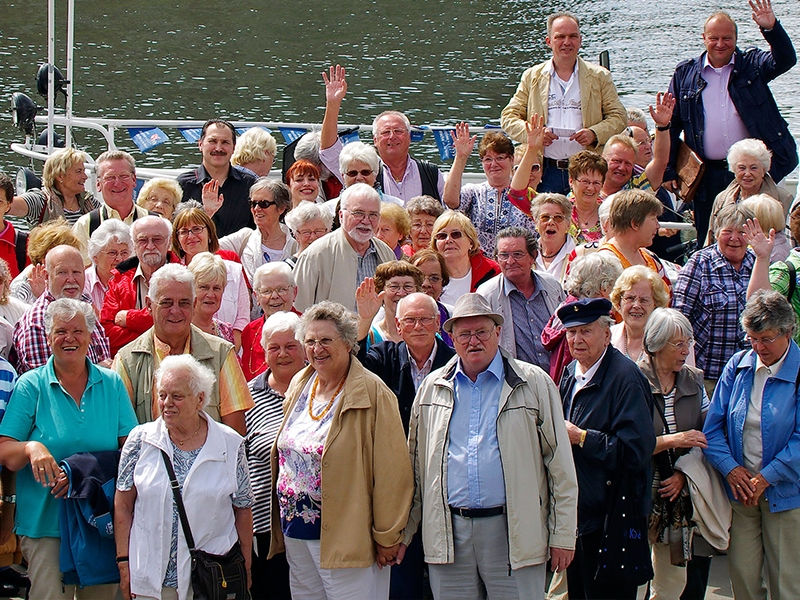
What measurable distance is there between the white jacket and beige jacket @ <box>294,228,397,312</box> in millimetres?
1834

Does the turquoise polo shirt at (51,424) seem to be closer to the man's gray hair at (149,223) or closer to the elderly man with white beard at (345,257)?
the man's gray hair at (149,223)

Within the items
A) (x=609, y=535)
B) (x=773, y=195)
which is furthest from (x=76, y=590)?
(x=773, y=195)

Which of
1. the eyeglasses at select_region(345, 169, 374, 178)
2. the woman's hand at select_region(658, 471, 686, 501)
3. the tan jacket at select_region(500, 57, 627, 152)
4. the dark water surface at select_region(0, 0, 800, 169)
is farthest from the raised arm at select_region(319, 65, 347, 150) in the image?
the dark water surface at select_region(0, 0, 800, 169)

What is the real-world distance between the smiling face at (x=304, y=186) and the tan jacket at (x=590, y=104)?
2013 mm

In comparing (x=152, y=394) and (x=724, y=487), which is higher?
(x=152, y=394)

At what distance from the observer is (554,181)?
29.6 ft

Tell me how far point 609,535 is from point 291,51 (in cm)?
2887

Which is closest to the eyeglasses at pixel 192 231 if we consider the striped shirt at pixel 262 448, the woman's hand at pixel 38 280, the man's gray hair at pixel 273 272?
the man's gray hair at pixel 273 272

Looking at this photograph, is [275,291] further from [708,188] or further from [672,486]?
[708,188]

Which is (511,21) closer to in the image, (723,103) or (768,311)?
(723,103)

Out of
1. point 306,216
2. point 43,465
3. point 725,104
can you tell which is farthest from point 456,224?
point 725,104

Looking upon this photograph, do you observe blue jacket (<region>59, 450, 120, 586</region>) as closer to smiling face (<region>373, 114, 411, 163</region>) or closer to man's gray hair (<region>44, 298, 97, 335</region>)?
man's gray hair (<region>44, 298, 97, 335</region>)

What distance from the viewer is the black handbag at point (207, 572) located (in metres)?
4.86

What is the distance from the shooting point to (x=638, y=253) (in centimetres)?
680
